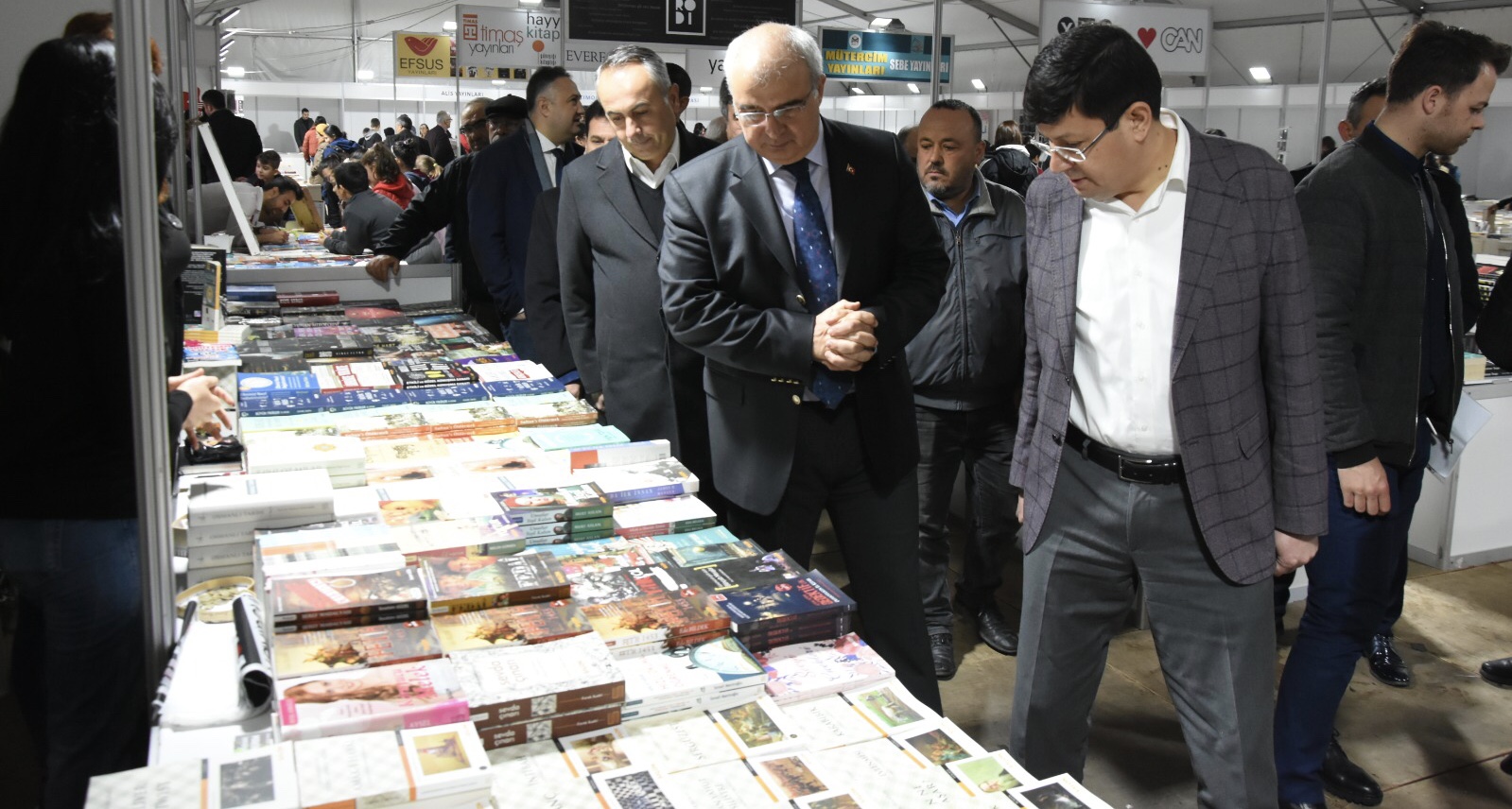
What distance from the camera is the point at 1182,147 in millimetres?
1915

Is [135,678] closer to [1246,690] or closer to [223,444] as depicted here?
[223,444]

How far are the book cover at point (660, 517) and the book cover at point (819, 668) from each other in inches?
18.5

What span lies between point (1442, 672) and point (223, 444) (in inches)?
147

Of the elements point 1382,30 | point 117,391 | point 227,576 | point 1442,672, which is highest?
point 1382,30

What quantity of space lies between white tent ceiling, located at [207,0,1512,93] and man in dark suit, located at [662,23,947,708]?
54.4ft

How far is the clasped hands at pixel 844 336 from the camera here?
90.8 inches

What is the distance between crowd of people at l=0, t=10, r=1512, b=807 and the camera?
189 cm

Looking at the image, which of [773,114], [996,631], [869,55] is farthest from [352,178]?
[773,114]

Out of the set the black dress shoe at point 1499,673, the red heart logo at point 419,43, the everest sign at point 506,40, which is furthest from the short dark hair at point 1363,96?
the red heart logo at point 419,43

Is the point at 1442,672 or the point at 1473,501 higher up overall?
the point at 1473,501

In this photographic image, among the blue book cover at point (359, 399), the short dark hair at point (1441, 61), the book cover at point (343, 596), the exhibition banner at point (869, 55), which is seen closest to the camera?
the book cover at point (343, 596)

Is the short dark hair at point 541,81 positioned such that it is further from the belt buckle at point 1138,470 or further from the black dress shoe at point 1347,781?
the black dress shoe at point 1347,781

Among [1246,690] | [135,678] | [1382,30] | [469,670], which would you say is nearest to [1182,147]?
[1246,690]

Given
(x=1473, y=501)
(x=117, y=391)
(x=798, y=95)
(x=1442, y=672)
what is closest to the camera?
(x=117, y=391)
